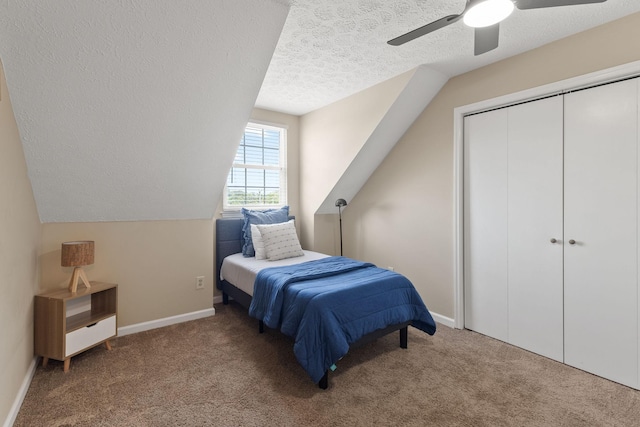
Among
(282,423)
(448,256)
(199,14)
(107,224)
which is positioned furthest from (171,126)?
(448,256)

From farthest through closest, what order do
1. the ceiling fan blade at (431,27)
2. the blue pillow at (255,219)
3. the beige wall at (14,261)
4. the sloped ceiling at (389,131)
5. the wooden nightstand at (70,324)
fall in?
the blue pillow at (255,219) < the sloped ceiling at (389,131) < the wooden nightstand at (70,324) < the beige wall at (14,261) < the ceiling fan blade at (431,27)

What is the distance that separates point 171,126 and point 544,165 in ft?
9.59

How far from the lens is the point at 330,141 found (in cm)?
388

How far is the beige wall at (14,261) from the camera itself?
66.6 inches

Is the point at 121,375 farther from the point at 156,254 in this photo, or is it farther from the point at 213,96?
the point at 213,96

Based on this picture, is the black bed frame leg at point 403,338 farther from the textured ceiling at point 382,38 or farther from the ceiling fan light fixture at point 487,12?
the textured ceiling at point 382,38

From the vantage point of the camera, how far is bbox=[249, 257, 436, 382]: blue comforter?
2025mm

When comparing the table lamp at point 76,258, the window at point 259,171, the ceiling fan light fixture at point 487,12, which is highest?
the ceiling fan light fixture at point 487,12

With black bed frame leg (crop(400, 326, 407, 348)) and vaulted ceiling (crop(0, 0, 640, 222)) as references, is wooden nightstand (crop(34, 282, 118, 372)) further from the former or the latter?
black bed frame leg (crop(400, 326, 407, 348))

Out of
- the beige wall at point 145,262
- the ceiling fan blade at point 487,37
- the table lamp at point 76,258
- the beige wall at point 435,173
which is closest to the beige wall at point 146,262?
the beige wall at point 145,262

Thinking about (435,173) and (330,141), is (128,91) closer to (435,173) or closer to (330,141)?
(330,141)

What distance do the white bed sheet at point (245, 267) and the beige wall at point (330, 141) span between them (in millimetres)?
694

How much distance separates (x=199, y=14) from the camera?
1.83 metres

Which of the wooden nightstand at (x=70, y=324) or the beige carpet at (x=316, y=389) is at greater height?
the wooden nightstand at (x=70, y=324)
